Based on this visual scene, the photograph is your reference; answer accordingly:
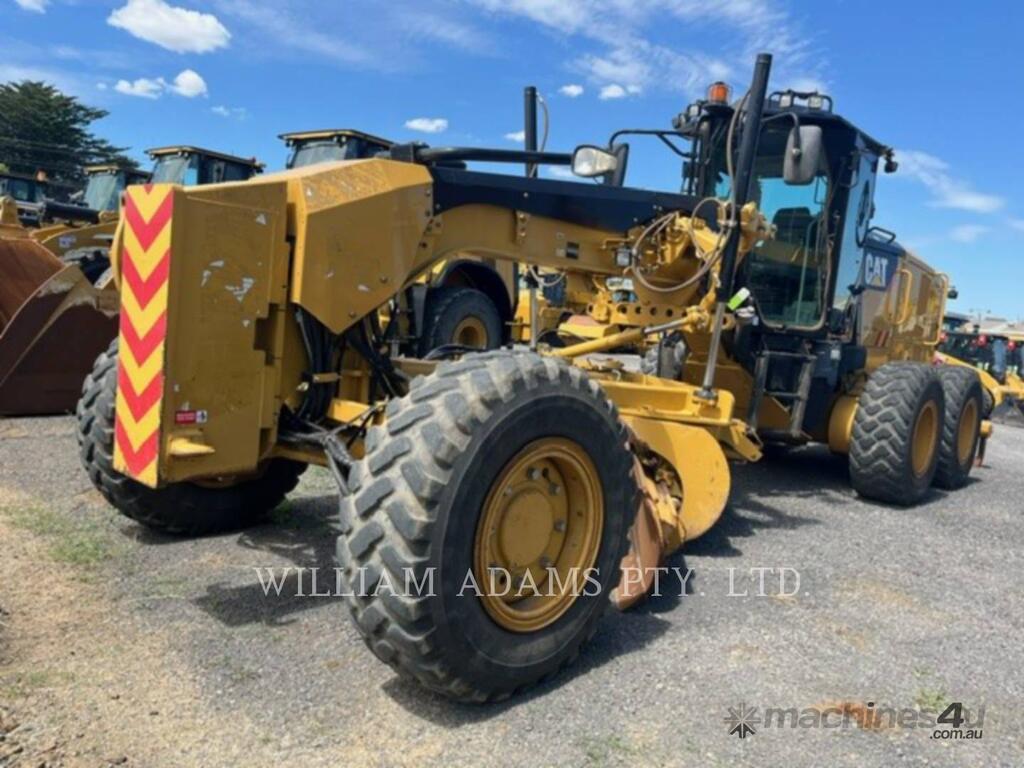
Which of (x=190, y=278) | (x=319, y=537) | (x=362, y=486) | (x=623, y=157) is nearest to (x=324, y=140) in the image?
(x=623, y=157)

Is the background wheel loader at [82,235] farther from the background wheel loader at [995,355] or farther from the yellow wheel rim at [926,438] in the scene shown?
the background wheel loader at [995,355]

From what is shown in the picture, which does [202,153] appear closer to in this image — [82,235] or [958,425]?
[82,235]

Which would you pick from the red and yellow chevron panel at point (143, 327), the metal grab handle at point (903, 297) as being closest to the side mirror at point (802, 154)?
the red and yellow chevron panel at point (143, 327)

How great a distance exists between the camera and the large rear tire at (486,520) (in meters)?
2.61

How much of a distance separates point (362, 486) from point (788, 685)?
1.73 meters

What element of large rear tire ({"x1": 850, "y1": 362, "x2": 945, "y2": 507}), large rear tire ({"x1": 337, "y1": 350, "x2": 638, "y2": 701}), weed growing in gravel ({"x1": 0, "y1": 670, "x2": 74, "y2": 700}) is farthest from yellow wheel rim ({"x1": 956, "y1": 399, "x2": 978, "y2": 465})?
weed growing in gravel ({"x1": 0, "y1": 670, "x2": 74, "y2": 700})

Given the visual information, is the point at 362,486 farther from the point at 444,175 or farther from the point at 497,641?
the point at 444,175

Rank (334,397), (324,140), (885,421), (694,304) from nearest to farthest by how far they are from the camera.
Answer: (334,397)
(694,304)
(885,421)
(324,140)

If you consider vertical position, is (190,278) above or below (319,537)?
above

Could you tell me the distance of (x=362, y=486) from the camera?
8.87 ft

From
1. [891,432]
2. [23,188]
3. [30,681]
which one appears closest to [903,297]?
[891,432]

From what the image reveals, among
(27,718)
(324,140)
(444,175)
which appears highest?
(324,140)

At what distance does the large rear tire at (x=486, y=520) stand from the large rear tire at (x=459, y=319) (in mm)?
3489

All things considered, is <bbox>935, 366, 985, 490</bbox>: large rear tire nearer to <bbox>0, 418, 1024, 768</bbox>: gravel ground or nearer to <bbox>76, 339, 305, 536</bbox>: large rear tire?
<bbox>0, 418, 1024, 768</bbox>: gravel ground
